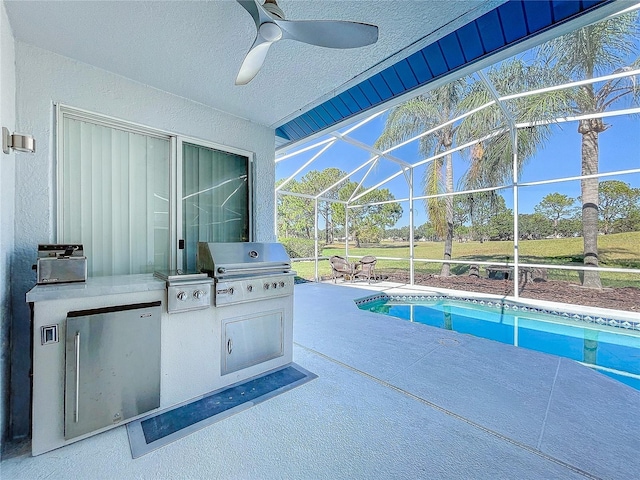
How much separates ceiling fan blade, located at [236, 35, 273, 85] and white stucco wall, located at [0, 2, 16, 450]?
1444 millimetres

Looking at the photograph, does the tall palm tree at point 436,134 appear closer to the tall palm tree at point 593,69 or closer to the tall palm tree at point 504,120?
the tall palm tree at point 504,120

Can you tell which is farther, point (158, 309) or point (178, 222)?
point (178, 222)

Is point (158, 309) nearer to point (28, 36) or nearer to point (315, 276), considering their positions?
point (28, 36)

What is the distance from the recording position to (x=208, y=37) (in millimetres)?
1990

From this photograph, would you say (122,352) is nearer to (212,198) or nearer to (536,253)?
(212,198)

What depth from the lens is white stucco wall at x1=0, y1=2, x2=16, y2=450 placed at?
1.67 meters

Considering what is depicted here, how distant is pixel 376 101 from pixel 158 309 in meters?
2.99

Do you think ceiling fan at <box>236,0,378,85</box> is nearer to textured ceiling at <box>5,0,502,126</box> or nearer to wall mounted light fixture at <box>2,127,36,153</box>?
textured ceiling at <box>5,0,502,126</box>

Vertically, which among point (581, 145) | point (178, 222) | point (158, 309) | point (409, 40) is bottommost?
point (158, 309)

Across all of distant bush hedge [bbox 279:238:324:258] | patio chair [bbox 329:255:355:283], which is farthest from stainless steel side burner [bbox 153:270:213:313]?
Result: distant bush hedge [bbox 279:238:324:258]

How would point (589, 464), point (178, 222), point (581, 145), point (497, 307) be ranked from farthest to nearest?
point (581, 145), point (497, 307), point (178, 222), point (589, 464)

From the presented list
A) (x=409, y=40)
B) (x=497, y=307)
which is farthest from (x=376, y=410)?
(x=497, y=307)

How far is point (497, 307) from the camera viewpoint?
631cm

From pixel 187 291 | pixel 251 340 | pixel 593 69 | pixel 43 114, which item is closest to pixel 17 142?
pixel 43 114
